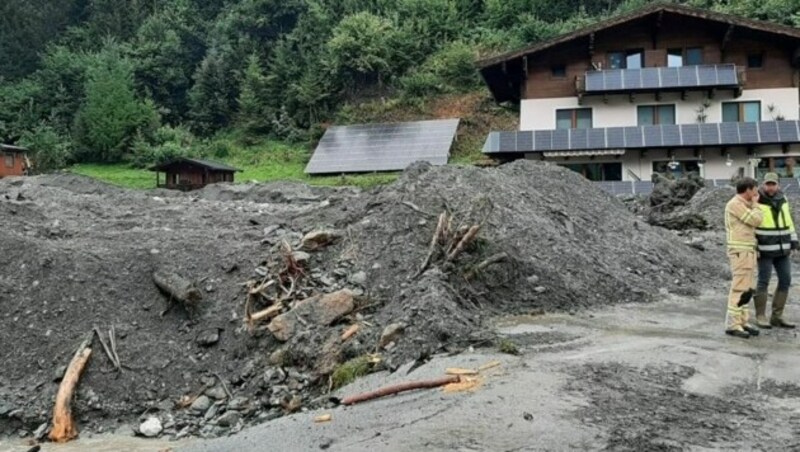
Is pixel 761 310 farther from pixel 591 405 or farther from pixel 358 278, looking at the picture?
pixel 358 278

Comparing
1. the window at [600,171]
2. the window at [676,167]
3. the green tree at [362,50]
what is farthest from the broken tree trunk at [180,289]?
the green tree at [362,50]

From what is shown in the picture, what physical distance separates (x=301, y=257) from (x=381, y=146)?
37130 millimetres

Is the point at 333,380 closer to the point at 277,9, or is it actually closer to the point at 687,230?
the point at 687,230

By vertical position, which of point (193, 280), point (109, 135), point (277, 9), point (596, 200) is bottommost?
point (193, 280)

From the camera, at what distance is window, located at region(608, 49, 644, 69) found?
34.0 m

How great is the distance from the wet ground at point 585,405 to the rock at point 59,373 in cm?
131

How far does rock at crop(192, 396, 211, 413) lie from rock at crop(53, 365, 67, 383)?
6.76 feet

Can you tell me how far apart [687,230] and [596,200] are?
502 cm

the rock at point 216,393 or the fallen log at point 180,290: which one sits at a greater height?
the fallen log at point 180,290

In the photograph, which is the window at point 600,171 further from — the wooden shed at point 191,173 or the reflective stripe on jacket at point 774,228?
the reflective stripe on jacket at point 774,228

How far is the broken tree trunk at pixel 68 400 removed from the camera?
30.0 feet

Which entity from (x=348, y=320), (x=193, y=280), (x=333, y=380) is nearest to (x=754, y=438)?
(x=333, y=380)

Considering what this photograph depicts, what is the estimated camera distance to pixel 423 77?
5803 cm

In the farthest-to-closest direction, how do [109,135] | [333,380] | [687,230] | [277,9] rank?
[277,9] → [109,135] → [687,230] → [333,380]
